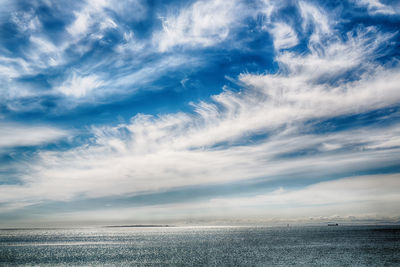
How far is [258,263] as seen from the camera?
61.1 metres

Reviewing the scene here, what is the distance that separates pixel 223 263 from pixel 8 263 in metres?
47.0

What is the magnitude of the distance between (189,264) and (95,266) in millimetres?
18678

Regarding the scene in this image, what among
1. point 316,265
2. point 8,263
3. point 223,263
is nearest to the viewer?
point 316,265

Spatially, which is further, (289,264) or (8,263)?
(8,263)

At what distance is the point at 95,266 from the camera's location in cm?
5969

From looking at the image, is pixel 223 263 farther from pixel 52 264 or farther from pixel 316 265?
pixel 52 264

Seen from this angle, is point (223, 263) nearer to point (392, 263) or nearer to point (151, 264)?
point (151, 264)

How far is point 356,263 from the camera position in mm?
60344

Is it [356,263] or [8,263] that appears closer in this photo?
[356,263]

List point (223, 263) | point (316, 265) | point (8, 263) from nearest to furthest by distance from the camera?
point (316, 265) → point (223, 263) → point (8, 263)

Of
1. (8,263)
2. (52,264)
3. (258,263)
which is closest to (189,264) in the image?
(258,263)

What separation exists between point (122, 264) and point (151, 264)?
6.09 metres

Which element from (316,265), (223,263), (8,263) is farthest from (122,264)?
(316,265)

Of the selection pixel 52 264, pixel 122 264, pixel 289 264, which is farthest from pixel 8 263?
pixel 289 264
